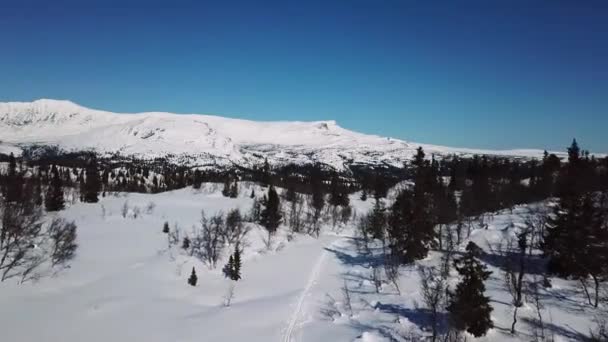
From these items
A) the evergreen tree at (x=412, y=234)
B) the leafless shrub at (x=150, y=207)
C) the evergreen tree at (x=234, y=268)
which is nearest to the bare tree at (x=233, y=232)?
the evergreen tree at (x=234, y=268)

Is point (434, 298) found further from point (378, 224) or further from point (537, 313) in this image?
point (378, 224)

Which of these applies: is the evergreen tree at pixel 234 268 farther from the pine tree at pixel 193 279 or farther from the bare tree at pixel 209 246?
the pine tree at pixel 193 279

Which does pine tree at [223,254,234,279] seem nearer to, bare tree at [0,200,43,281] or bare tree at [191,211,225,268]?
bare tree at [191,211,225,268]

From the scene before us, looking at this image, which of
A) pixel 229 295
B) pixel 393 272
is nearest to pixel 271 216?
pixel 229 295

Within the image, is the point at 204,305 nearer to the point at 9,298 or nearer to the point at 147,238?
the point at 9,298

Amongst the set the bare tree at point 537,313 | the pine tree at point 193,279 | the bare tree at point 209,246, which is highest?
the bare tree at point 537,313

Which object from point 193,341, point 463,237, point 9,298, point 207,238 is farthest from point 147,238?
point 463,237
